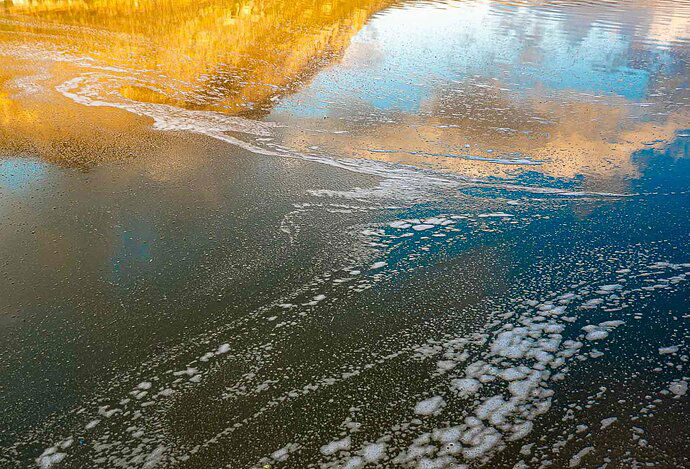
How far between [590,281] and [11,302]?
370cm

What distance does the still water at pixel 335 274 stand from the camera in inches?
95.7

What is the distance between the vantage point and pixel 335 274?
11.7 ft

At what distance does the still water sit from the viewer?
243cm

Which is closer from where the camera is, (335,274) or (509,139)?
(335,274)

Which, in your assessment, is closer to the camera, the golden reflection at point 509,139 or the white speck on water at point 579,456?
the white speck on water at point 579,456

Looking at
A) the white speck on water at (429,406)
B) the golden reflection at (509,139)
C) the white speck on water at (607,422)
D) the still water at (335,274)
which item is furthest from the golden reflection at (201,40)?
the white speck on water at (607,422)

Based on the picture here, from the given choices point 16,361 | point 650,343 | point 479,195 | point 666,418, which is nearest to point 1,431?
point 16,361

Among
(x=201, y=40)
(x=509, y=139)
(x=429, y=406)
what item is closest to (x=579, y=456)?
(x=429, y=406)

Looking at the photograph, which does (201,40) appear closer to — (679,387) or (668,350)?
(668,350)

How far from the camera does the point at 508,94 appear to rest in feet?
26.4

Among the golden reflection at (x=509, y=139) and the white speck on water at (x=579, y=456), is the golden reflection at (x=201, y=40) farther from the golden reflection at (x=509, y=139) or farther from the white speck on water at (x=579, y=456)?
the white speck on water at (x=579, y=456)

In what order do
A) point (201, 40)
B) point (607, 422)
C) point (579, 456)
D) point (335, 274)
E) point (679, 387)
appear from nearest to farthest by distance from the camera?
point (579, 456), point (607, 422), point (679, 387), point (335, 274), point (201, 40)

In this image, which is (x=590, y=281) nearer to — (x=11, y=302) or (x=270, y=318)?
(x=270, y=318)

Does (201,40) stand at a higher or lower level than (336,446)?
higher
